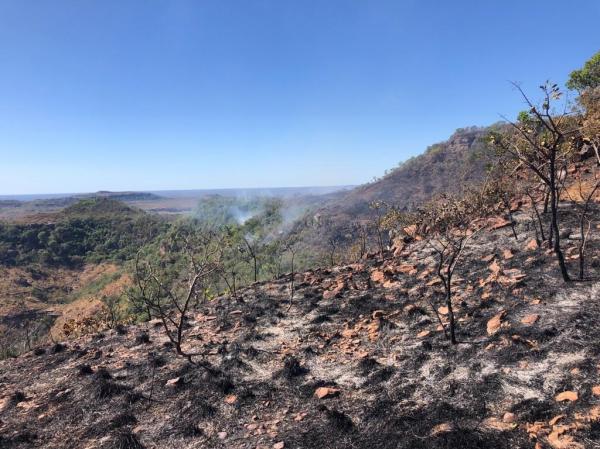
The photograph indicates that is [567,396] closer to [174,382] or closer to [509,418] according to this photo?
[509,418]

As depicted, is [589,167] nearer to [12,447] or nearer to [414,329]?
[414,329]

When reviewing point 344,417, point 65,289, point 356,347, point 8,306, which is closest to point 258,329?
point 356,347


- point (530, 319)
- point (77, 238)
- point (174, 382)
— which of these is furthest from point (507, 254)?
point (77, 238)

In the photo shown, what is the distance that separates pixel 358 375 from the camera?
22.7 feet

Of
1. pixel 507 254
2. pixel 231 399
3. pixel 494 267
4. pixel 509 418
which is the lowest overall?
pixel 231 399

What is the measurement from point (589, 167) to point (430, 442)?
14592 mm

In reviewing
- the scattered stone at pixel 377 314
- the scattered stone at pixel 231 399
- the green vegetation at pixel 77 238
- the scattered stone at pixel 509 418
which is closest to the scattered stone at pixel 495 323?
the scattered stone at pixel 509 418

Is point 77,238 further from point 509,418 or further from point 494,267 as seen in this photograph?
point 509,418

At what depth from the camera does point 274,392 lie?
22.6ft

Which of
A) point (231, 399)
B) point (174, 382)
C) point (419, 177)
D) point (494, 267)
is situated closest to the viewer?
point (231, 399)

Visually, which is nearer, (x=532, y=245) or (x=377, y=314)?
(x=377, y=314)

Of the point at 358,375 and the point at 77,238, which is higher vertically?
the point at 358,375

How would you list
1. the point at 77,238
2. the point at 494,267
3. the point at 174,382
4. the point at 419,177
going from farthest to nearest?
the point at 77,238, the point at 419,177, the point at 494,267, the point at 174,382

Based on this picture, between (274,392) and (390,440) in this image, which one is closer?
(390,440)
